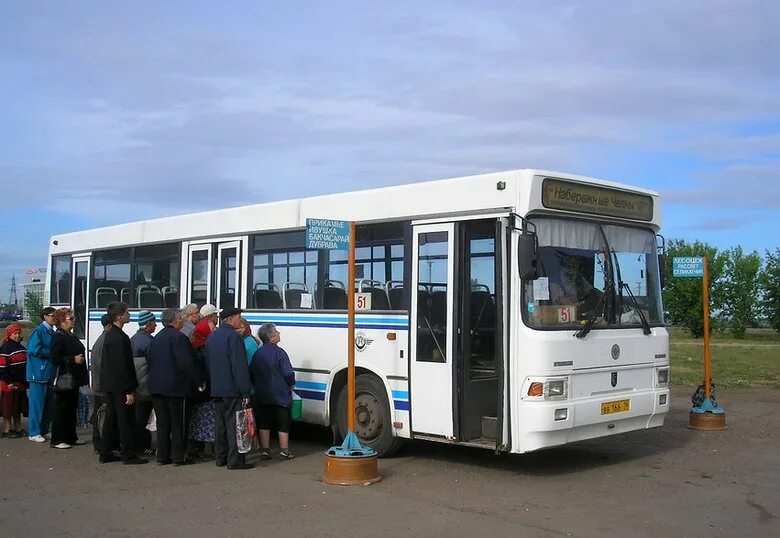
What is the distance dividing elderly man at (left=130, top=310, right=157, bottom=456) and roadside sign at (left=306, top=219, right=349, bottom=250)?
2.83 m

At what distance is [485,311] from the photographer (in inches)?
387

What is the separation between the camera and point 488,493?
28.7ft

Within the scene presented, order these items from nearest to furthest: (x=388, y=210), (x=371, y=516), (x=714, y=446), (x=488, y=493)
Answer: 1. (x=371, y=516)
2. (x=488, y=493)
3. (x=388, y=210)
4. (x=714, y=446)

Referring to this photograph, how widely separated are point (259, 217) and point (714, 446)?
688 cm

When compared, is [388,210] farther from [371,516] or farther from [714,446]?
[714,446]

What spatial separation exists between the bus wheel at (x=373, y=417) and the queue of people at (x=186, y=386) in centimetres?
85

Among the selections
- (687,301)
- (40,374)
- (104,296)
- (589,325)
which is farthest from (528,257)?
(687,301)


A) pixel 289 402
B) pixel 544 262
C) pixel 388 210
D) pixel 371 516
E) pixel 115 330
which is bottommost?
pixel 371 516

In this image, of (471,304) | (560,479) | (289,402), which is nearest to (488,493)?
(560,479)

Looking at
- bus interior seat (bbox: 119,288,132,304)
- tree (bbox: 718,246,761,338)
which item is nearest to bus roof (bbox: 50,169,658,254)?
bus interior seat (bbox: 119,288,132,304)

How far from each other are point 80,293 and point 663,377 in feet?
34.9

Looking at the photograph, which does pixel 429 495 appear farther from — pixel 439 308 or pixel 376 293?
pixel 376 293

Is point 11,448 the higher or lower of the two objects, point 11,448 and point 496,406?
the lower

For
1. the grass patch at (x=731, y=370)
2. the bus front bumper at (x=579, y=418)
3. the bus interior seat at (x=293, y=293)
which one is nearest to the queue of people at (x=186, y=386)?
the bus interior seat at (x=293, y=293)
